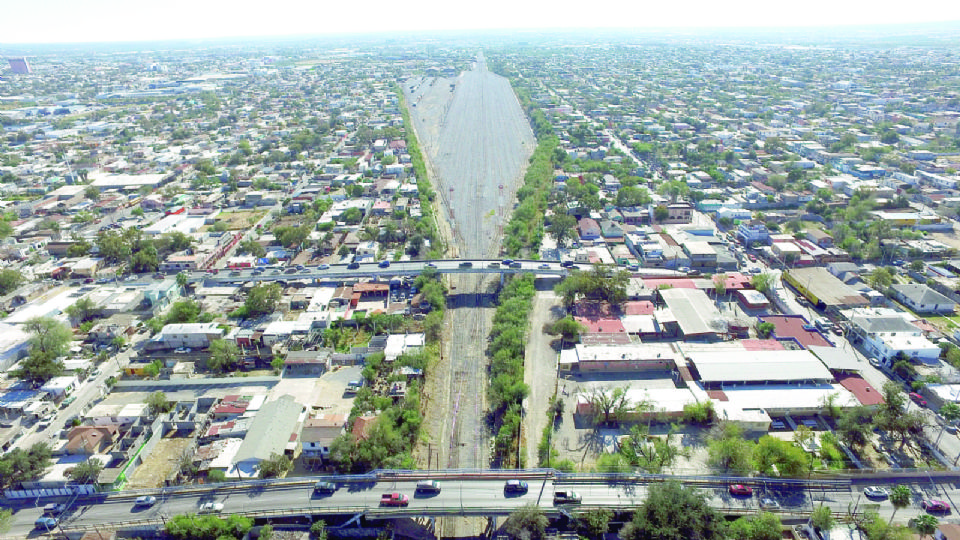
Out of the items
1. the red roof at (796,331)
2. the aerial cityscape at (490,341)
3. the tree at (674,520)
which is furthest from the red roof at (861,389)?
the tree at (674,520)

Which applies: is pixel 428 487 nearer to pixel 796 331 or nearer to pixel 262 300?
pixel 262 300

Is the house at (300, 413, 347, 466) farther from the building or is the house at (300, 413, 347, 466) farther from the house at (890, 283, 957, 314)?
the house at (890, 283, 957, 314)

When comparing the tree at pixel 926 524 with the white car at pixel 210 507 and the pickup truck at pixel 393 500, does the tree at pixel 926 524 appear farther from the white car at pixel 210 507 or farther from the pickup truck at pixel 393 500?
the white car at pixel 210 507

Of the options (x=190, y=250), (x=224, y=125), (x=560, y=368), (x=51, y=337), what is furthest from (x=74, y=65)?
(x=560, y=368)

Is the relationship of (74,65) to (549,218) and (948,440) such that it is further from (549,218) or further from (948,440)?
(948,440)

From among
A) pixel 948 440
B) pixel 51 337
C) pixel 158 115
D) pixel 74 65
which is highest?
pixel 74 65

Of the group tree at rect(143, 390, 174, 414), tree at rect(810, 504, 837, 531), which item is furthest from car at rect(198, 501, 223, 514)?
tree at rect(810, 504, 837, 531)
